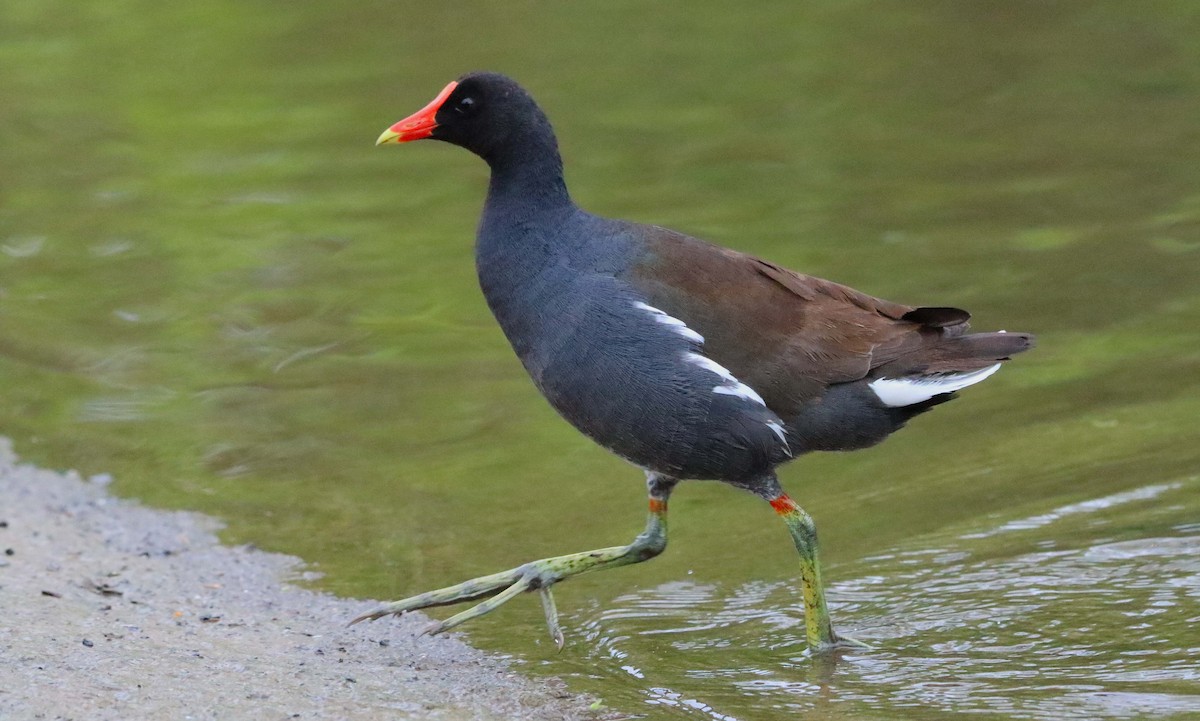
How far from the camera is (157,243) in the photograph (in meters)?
8.45

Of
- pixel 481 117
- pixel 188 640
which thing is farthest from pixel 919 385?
pixel 188 640

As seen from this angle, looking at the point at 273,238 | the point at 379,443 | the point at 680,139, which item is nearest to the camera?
the point at 379,443

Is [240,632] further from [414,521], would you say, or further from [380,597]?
[414,521]

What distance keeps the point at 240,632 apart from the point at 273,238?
13.8 ft

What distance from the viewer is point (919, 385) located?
15.0 feet

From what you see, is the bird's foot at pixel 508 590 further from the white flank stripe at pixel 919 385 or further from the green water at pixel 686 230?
the white flank stripe at pixel 919 385

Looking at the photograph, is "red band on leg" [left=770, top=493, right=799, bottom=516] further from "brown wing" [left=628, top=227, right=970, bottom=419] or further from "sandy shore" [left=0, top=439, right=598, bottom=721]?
"sandy shore" [left=0, top=439, right=598, bottom=721]

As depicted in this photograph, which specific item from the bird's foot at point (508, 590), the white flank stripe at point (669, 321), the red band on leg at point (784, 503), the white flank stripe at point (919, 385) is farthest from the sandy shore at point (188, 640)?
the white flank stripe at point (919, 385)

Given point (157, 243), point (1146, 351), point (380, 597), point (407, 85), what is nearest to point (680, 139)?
point (407, 85)

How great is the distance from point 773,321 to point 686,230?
11.8 feet

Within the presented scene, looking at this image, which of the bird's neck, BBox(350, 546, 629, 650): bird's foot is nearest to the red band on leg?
BBox(350, 546, 629, 650): bird's foot

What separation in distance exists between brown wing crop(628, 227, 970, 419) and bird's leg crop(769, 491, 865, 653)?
277 millimetres

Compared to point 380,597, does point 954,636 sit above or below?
above

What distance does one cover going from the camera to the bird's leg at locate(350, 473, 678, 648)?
450 cm
